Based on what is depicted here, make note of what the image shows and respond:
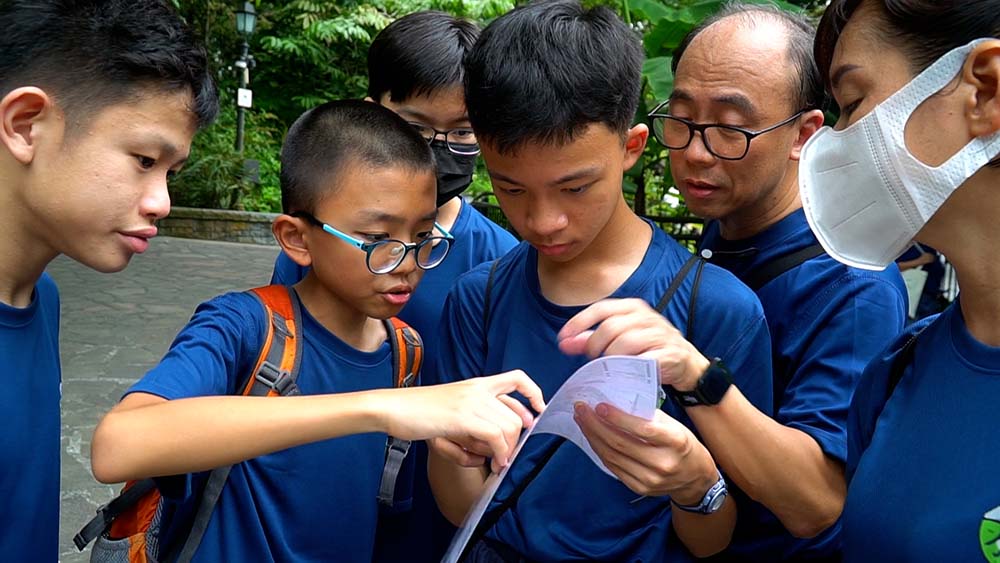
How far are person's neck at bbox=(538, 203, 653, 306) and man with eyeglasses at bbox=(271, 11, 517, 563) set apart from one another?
1.54ft

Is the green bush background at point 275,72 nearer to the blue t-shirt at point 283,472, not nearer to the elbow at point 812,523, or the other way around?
the blue t-shirt at point 283,472

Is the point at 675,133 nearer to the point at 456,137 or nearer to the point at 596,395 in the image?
the point at 456,137

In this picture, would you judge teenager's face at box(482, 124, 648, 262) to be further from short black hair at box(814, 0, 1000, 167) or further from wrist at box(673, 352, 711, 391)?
short black hair at box(814, 0, 1000, 167)

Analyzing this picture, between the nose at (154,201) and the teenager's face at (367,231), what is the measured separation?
0.41 m

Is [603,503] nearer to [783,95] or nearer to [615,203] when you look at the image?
[615,203]

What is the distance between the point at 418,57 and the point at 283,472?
124cm

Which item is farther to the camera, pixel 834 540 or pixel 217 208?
pixel 217 208

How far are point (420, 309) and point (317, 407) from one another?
3.14 ft

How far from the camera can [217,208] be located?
46.8ft

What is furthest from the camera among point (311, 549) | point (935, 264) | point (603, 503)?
point (935, 264)

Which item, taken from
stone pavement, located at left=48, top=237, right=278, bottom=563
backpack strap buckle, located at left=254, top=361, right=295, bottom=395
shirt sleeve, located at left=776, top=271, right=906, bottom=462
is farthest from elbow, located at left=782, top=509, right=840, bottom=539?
stone pavement, located at left=48, top=237, right=278, bottom=563

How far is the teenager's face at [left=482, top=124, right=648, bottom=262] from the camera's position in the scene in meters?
1.73

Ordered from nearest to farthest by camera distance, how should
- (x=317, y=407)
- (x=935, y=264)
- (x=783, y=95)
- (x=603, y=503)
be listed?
(x=317, y=407) → (x=603, y=503) → (x=783, y=95) → (x=935, y=264)

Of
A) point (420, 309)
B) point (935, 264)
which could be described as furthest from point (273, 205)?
point (420, 309)
